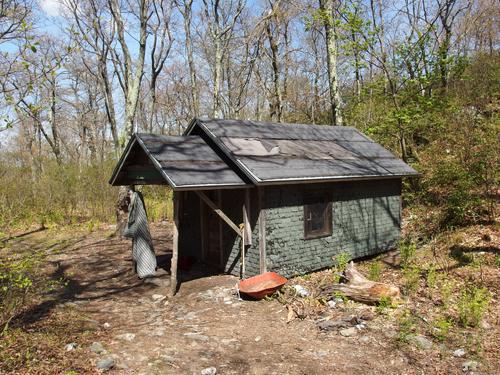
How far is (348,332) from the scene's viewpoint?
637cm

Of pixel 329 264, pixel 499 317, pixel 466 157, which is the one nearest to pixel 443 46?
pixel 466 157

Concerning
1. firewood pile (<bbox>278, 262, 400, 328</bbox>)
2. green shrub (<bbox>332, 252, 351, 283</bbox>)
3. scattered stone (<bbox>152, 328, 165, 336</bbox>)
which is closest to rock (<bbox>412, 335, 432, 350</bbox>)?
firewood pile (<bbox>278, 262, 400, 328</bbox>)

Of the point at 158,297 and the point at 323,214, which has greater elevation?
the point at 323,214

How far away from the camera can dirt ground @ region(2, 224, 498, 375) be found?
5367 mm

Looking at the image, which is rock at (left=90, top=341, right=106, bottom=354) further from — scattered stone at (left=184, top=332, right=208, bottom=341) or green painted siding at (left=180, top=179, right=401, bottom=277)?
green painted siding at (left=180, top=179, right=401, bottom=277)

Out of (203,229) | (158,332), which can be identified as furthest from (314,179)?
(158,332)

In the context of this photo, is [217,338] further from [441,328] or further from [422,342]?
A: [441,328]

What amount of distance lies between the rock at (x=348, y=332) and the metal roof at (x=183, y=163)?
3.55 metres

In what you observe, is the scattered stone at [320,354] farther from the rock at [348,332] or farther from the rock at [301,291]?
the rock at [301,291]

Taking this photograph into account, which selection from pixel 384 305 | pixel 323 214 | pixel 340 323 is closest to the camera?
pixel 340 323

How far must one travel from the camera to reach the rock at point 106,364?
517 centimetres

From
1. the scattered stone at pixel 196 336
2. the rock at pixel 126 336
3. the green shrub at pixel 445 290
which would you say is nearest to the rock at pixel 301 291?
the scattered stone at pixel 196 336

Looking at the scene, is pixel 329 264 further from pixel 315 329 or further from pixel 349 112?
pixel 349 112

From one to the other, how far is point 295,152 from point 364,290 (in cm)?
396
